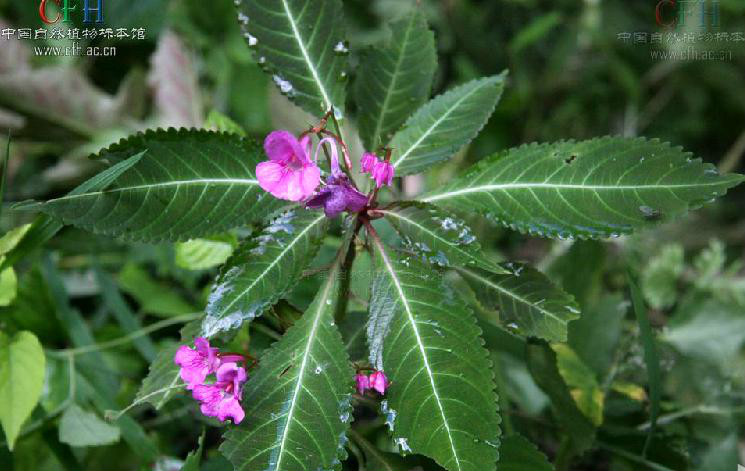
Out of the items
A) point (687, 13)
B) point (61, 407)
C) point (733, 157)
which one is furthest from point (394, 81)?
point (733, 157)

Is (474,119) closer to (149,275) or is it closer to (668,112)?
(149,275)

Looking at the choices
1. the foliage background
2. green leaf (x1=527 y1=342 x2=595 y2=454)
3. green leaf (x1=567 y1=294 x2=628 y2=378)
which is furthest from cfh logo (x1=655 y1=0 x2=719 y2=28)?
green leaf (x1=527 y1=342 x2=595 y2=454)

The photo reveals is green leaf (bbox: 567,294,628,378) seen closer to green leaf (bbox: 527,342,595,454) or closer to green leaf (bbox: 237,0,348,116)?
green leaf (bbox: 527,342,595,454)

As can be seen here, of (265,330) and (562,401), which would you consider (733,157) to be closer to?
(562,401)

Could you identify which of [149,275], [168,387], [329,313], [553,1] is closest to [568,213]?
[329,313]

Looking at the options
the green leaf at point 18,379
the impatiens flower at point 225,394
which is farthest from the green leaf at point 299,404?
the green leaf at point 18,379

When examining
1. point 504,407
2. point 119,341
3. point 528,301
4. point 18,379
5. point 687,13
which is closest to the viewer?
point 528,301
